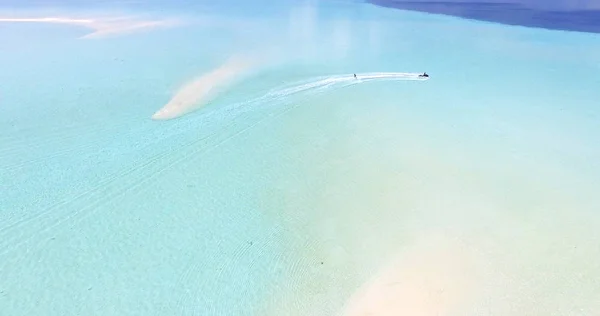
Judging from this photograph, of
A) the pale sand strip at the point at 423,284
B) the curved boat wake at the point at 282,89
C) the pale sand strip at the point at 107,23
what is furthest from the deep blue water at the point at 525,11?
the pale sand strip at the point at 423,284

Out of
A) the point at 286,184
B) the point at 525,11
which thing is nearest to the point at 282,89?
the point at 286,184

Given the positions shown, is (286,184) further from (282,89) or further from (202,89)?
(202,89)

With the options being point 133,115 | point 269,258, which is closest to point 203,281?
point 269,258

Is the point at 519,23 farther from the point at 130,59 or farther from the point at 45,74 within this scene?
the point at 45,74

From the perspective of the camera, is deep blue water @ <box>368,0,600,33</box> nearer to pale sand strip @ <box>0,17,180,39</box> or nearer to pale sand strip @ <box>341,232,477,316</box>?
pale sand strip @ <box>0,17,180,39</box>

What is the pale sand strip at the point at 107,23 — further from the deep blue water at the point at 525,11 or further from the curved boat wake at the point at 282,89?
the deep blue water at the point at 525,11

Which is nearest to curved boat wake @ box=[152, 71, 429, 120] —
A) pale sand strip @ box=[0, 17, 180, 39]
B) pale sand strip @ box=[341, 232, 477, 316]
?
pale sand strip @ box=[341, 232, 477, 316]
